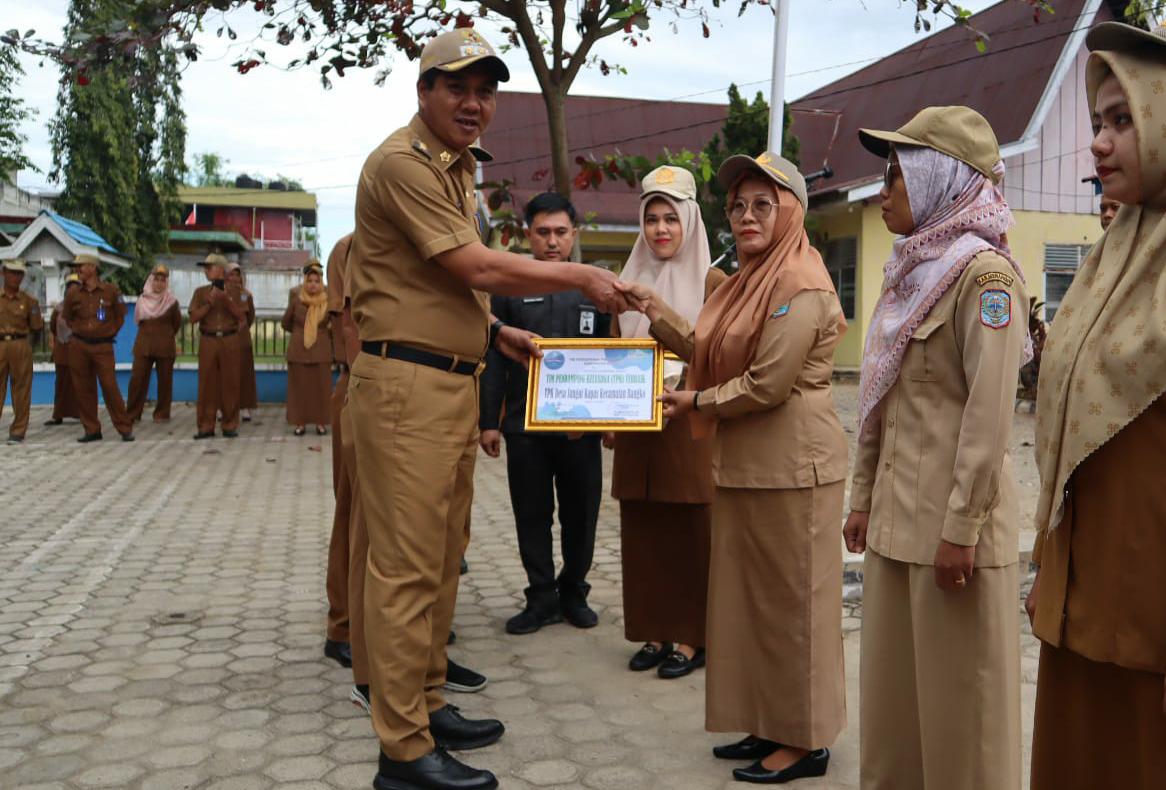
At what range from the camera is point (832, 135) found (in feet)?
64.4

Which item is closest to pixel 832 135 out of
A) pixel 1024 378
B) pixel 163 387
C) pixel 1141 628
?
pixel 1024 378

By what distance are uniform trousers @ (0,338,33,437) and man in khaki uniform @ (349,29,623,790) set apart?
11055mm

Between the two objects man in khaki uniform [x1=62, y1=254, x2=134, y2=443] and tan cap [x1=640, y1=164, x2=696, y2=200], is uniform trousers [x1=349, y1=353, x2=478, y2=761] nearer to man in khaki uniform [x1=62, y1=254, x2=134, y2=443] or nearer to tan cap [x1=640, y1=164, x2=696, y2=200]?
tan cap [x1=640, y1=164, x2=696, y2=200]

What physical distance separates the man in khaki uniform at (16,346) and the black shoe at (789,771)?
38.9ft

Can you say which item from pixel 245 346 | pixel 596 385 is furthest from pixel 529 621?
pixel 245 346

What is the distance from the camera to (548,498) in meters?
5.11

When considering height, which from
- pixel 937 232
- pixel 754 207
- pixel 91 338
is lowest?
pixel 91 338

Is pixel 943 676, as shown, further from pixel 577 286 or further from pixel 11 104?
pixel 11 104

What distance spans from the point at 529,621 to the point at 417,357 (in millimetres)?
2147

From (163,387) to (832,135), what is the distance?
13.2 m

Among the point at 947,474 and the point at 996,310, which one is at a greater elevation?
the point at 996,310

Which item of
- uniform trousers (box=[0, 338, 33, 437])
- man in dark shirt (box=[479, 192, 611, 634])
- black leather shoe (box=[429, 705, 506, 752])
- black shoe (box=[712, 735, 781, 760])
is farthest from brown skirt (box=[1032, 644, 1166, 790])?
uniform trousers (box=[0, 338, 33, 437])

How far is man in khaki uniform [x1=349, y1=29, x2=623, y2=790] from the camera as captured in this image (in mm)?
3203

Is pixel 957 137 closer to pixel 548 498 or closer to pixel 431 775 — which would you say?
pixel 431 775
